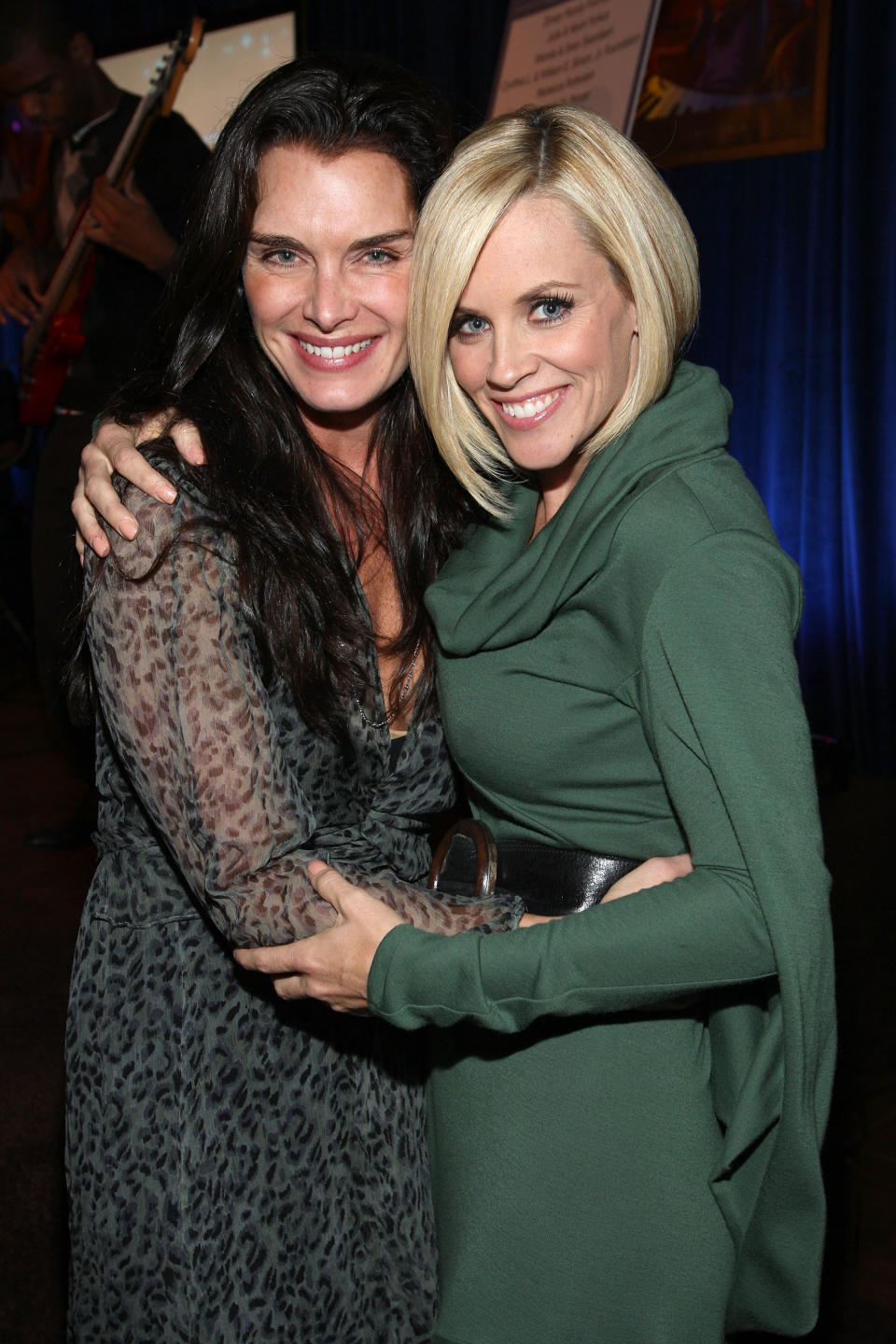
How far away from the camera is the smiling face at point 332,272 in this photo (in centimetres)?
142

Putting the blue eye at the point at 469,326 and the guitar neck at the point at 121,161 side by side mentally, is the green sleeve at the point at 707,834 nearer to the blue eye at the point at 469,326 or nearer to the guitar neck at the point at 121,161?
the blue eye at the point at 469,326

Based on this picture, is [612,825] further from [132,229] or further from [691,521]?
[132,229]

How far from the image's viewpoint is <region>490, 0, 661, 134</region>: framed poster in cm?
337

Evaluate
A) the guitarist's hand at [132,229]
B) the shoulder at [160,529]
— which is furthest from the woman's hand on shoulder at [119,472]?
the guitarist's hand at [132,229]

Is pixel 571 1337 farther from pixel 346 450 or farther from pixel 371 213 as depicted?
pixel 371 213

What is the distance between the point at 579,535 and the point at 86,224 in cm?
316

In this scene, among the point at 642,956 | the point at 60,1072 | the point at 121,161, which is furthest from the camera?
the point at 121,161

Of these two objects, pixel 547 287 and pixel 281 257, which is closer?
pixel 547 287

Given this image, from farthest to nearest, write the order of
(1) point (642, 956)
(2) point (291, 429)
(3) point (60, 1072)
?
(3) point (60, 1072) → (2) point (291, 429) → (1) point (642, 956)

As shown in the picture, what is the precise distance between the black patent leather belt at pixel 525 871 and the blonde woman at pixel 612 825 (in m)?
0.02

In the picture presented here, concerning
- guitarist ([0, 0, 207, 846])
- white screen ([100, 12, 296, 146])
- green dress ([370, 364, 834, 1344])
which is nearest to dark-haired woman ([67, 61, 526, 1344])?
green dress ([370, 364, 834, 1344])

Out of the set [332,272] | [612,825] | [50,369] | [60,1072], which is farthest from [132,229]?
[612,825]

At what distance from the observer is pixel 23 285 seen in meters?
4.64

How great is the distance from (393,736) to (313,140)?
0.70 meters
